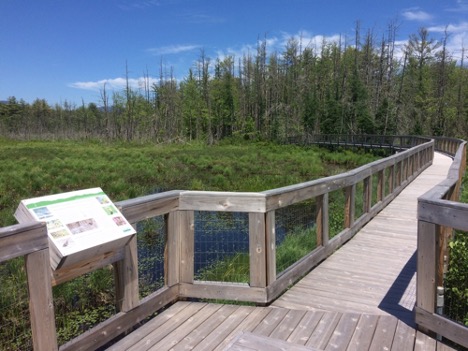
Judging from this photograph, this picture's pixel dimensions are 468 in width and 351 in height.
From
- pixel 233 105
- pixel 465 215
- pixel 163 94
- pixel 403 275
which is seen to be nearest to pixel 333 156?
pixel 403 275

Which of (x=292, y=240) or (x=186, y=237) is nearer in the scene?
(x=186, y=237)

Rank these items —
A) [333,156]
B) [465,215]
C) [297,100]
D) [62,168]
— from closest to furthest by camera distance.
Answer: [465,215] → [62,168] → [333,156] → [297,100]

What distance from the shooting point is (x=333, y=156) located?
3075 centimetres

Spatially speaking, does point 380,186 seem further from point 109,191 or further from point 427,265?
point 109,191

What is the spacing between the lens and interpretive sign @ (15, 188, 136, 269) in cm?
254

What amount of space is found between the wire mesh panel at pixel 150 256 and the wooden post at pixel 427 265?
342 cm

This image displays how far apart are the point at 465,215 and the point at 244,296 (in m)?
2.11

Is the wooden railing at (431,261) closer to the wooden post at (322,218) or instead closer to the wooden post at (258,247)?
the wooden post at (258,247)

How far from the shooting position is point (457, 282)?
173 inches

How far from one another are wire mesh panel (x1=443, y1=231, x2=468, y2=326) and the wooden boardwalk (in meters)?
0.41

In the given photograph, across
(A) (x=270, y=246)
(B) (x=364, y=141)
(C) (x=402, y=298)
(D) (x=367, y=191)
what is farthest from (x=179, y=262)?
(B) (x=364, y=141)

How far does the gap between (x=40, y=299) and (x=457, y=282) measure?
426cm

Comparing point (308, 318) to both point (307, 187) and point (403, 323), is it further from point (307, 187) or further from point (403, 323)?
point (307, 187)

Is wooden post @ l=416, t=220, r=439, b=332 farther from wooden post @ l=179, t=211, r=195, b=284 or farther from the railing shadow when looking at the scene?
wooden post @ l=179, t=211, r=195, b=284
